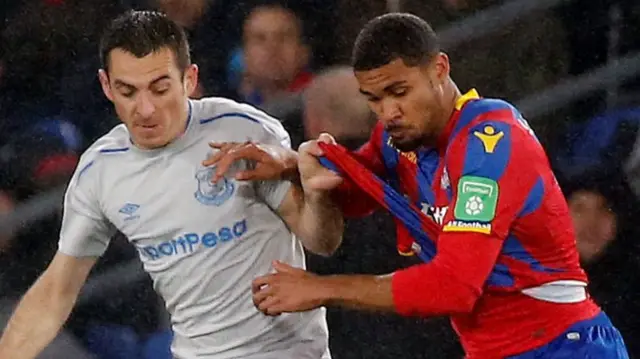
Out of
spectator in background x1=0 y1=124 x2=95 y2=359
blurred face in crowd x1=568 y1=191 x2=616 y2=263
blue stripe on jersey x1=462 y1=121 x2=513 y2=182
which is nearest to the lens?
blue stripe on jersey x1=462 y1=121 x2=513 y2=182

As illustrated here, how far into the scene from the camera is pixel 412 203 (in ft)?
5.82

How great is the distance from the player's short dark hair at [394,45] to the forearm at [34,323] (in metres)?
0.55

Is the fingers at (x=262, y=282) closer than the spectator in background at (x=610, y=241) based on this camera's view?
Yes

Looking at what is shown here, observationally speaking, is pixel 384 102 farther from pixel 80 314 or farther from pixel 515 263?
pixel 80 314

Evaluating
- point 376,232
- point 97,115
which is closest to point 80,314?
point 97,115

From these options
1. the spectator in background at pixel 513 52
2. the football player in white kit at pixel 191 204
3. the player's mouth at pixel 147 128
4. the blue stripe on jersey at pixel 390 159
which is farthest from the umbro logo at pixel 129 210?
the spectator in background at pixel 513 52

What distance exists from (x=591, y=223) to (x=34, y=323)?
1120mm

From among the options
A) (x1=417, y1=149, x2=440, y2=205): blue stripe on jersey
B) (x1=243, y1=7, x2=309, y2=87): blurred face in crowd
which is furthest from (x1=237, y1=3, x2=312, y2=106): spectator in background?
(x1=417, y1=149, x2=440, y2=205): blue stripe on jersey

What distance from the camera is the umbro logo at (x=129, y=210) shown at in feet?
5.93

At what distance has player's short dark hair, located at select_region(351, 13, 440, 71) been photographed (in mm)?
1663

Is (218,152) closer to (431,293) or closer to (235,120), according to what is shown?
(235,120)

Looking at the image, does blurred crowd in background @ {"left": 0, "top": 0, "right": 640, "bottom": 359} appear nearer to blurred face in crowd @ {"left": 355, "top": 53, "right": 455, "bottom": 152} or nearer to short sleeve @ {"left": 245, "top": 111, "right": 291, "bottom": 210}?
short sleeve @ {"left": 245, "top": 111, "right": 291, "bottom": 210}

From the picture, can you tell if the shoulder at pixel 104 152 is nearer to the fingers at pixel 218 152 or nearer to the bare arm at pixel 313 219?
the fingers at pixel 218 152

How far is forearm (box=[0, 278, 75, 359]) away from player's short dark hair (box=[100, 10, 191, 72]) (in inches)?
13.1
